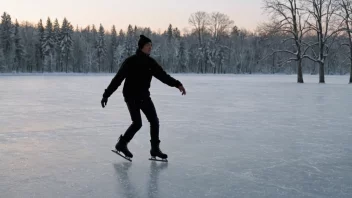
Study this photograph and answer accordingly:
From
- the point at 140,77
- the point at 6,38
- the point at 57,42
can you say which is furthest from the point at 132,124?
the point at 57,42

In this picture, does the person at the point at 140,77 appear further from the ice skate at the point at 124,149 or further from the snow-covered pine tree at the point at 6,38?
the snow-covered pine tree at the point at 6,38

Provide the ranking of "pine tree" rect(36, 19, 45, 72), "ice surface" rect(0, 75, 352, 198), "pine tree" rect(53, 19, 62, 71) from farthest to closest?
1. "pine tree" rect(53, 19, 62, 71)
2. "pine tree" rect(36, 19, 45, 72)
3. "ice surface" rect(0, 75, 352, 198)

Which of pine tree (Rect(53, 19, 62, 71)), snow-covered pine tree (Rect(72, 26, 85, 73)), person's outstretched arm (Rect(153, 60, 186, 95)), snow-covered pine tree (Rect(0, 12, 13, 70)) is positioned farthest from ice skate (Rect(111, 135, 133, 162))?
snow-covered pine tree (Rect(72, 26, 85, 73))

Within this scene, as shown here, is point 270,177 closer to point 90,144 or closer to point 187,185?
point 187,185

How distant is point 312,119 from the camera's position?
376 inches

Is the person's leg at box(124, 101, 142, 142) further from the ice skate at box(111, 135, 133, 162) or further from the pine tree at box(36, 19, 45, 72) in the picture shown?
the pine tree at box(36, 19, 45, 72)

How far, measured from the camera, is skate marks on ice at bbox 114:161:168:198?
364 cm

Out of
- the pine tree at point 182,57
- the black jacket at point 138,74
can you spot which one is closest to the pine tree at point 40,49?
the pine tree at point 182,57

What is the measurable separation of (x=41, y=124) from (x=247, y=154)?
5081 millimetres

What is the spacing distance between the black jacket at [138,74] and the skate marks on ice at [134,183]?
95 cm

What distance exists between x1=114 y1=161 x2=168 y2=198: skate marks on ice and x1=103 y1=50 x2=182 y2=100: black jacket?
949 millimetres

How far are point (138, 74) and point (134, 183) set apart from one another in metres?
1.53

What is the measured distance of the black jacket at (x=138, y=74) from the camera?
4.78 m

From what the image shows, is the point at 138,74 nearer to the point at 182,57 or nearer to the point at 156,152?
the point at 156,152
